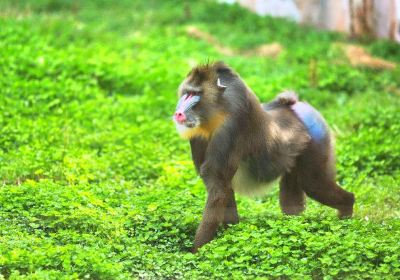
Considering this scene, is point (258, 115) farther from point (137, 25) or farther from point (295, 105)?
point (137, 25)

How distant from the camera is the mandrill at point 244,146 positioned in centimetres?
612

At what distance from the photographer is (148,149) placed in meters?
8.77

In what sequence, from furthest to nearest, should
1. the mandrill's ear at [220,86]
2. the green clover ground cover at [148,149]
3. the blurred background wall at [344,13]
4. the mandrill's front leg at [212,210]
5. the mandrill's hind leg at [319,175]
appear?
the blurred background wall at [344,13]
the mandrill's hind leg at [319,175]
the mandrill's ear at [220,86]
the mandrill's front leg at [212,210]
the green clover ground cover at [148,149]

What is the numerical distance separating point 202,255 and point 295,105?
A: 1870 millimetres

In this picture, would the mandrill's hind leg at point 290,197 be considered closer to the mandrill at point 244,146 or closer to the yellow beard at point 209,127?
the mandrill at point 244,146

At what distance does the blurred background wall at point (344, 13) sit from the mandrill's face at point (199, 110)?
783 centimetres

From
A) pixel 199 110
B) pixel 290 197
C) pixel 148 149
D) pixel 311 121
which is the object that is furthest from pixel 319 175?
pixel 148 149

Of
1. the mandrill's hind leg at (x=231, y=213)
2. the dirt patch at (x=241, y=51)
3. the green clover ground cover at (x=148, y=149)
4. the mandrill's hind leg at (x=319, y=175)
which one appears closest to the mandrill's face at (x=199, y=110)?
the mandrill's hind leg at (x=231, y=213)

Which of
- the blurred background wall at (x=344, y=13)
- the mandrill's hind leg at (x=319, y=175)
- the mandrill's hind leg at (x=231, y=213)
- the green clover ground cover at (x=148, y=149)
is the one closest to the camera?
the green clover ground cover at (x=148, y=149)

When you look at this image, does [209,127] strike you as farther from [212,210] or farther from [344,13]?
[344,13]

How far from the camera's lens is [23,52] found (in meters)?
10.7

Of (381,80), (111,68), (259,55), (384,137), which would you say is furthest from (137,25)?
(384,137)

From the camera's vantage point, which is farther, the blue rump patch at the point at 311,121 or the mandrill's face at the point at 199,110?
the blue rump patch at the point at 311,121

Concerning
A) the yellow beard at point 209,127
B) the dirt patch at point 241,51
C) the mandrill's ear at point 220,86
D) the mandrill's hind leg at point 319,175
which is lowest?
the mandrill's hind leg at point 319,175
